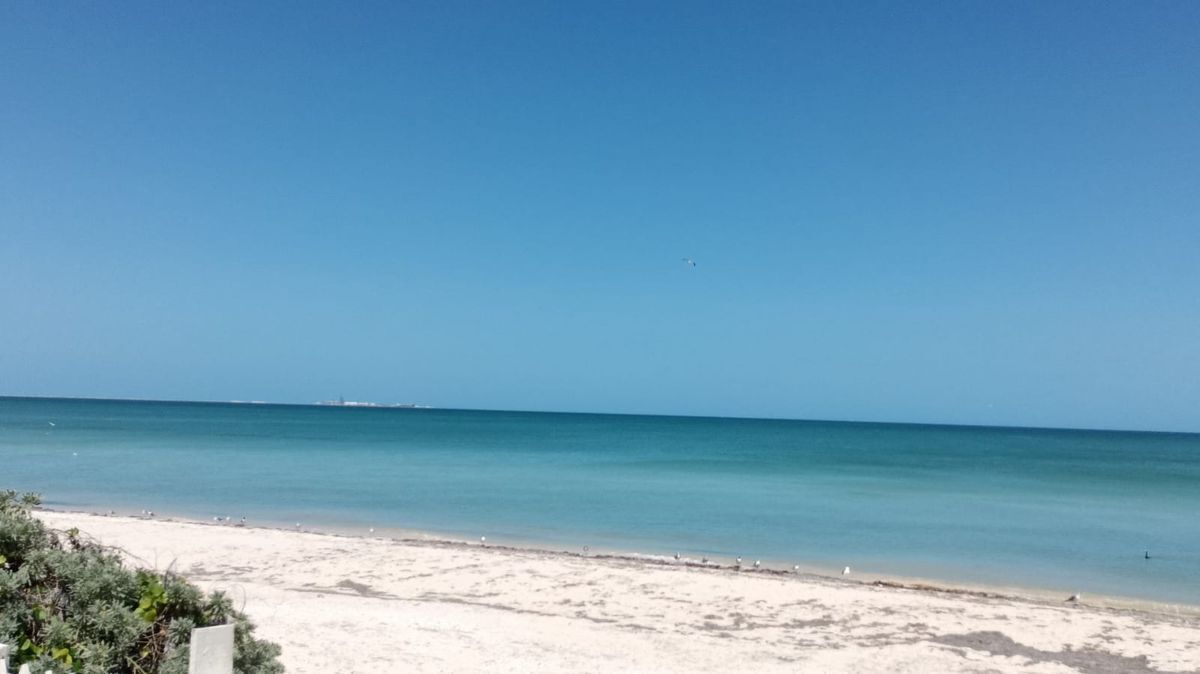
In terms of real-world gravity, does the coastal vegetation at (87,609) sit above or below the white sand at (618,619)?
above

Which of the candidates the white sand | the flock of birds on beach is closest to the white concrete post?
the white sand

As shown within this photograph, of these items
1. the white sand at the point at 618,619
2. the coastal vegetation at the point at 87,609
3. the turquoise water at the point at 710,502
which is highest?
the coastal vegetation at the point at 87,609

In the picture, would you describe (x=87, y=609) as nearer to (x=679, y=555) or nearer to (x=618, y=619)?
(x=618, y=619)

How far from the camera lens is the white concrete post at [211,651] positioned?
296 centimetres

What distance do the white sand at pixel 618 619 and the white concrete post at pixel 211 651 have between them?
458cm

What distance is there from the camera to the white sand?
8.23 m

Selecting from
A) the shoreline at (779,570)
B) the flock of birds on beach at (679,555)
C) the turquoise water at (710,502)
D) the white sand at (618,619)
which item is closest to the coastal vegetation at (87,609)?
the white sand at (618,619)

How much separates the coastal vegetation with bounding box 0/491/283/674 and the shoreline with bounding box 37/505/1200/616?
11.4 metres

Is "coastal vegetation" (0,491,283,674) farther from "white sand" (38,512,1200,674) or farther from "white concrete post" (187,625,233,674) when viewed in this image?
"white sand" (38,512,1200,674)

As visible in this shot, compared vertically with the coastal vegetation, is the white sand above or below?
below

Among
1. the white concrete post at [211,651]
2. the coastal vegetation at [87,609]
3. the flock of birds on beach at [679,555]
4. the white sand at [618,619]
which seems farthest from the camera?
the flock of birds on beach at [679,555]

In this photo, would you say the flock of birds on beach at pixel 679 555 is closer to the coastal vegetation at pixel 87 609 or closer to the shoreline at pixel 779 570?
the shoreline at pixel 779 570

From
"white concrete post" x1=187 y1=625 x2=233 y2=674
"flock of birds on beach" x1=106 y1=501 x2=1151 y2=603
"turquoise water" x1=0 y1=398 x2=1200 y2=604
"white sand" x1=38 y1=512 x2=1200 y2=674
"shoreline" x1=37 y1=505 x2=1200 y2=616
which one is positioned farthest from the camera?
"turquoise water" x1=0 y1=398 x2=1200 y2=604

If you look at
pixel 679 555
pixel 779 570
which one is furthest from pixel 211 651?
pixel 679 555
